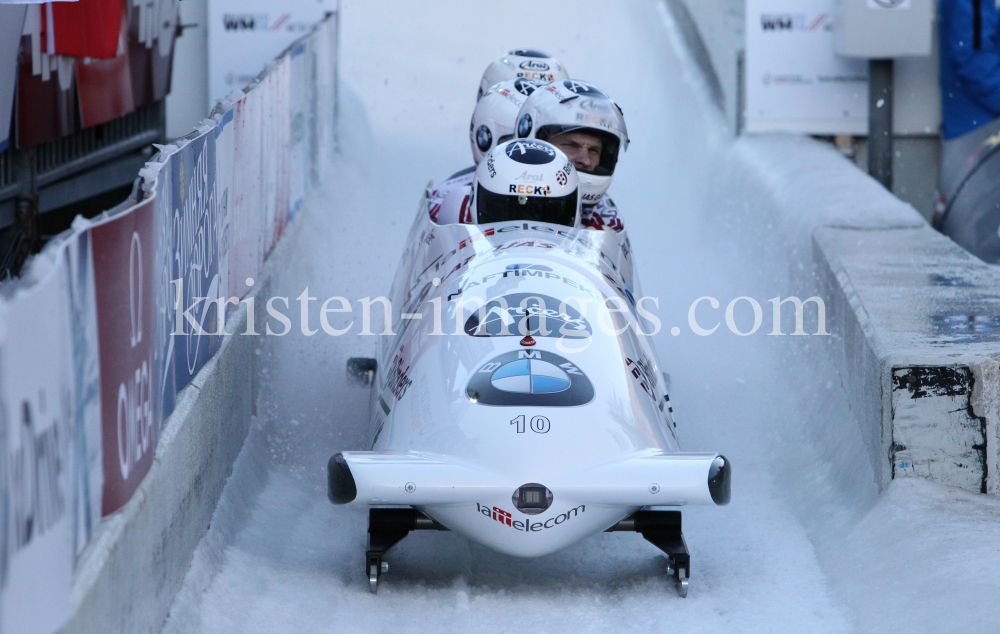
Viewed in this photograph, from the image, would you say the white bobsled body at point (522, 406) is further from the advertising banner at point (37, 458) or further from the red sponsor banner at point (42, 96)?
the red sponsor banner at point (42, 96)

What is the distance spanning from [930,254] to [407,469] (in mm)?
2991

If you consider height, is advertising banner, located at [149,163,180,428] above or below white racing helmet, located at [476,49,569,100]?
below

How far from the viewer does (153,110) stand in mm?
8609

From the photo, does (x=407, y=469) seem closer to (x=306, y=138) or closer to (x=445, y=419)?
(x=445, y=419)

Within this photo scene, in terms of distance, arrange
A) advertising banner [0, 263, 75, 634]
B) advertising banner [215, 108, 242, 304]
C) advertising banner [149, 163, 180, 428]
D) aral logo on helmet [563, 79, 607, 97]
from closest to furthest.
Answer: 1. advertising banner [0, 263, 75, 634]
2. advertising banner [149, 163, 180, 428]
3. advertising banner [215, 108, 242, 304]
4. aral logo on helmet [563, 79, 607, 97]

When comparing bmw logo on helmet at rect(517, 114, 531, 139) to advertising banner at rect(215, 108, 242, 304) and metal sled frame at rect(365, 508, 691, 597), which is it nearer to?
advertising banner at rect(215, 108, 242, 304)

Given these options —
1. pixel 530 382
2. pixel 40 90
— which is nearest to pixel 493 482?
pixel 530 382

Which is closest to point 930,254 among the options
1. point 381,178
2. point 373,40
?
point 381,178

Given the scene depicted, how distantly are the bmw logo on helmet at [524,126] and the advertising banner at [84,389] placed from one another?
2898 millimetres

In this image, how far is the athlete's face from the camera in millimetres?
4738

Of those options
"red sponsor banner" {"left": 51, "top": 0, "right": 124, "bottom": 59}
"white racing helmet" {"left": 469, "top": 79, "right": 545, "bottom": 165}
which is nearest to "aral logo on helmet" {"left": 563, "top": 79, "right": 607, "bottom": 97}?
"white racing helmet" {"left": 469, "top": 79, "right": 545, "bottom": 165}

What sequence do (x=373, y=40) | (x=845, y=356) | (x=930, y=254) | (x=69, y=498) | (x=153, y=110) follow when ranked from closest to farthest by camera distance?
1. (x=69, y=498)
2. (x=845, y=356)
3. (x=930, y=254)
4. (x=153, y=110)
5. (x=373, y=40)

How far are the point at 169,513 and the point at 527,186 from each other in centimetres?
174

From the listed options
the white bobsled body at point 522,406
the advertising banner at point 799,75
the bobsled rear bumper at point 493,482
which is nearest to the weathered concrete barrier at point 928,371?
the white bobsled body at point 522,406
